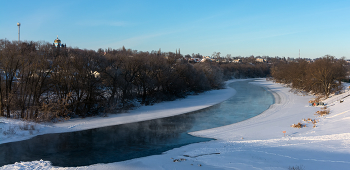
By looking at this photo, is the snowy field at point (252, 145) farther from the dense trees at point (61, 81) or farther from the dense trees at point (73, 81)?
the dense trees at point (73, 81)

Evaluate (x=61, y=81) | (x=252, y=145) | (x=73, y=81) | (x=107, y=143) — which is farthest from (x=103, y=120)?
(x=252, y=145)

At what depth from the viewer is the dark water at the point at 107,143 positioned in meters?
10.9

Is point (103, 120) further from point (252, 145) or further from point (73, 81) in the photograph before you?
point (252, 145)

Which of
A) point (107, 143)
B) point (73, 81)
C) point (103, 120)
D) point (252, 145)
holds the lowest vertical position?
point (107, 143)

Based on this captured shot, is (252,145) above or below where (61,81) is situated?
below

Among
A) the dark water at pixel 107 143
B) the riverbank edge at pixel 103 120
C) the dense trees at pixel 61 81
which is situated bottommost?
the dark water at pixel 107 143

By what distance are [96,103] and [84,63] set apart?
3613 millimetres

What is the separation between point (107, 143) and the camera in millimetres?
13359

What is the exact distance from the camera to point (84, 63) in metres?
20.2

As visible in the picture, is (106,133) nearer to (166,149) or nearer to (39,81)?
(166,149)

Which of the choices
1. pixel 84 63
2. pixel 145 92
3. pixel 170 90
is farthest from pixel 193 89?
pixel 84 63

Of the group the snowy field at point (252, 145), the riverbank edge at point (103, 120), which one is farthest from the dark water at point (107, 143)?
the snowy field at point (252, 145)

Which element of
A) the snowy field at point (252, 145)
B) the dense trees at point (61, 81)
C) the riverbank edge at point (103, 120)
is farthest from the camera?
the dense trees at point (61, 81)

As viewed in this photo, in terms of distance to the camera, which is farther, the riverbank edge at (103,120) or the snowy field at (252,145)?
the riverbank edge at (103,120)
